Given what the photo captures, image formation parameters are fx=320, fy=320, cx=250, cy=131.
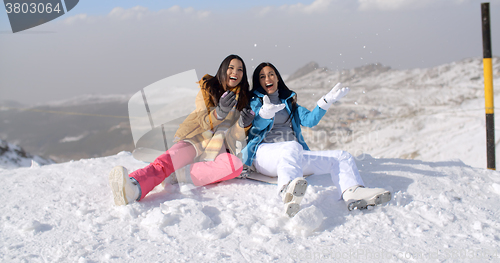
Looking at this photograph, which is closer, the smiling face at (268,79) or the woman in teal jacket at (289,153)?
the woman in teal jacket at (289,153)

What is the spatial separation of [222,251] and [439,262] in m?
1.05

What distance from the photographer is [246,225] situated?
6.10 ft

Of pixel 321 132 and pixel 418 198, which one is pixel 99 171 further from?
pixel 321 132

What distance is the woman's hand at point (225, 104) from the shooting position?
2477 mm

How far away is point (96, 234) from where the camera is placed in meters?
1.82

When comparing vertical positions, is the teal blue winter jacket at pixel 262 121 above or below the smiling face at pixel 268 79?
below

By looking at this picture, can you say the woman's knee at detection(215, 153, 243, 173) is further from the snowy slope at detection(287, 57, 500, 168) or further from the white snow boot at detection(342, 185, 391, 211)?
the snowy slope at detection(287, 57, 500, 168)

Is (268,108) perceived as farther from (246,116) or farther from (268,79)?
(268,79)

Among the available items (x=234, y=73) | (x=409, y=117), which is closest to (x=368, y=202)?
(x=234, y=73)

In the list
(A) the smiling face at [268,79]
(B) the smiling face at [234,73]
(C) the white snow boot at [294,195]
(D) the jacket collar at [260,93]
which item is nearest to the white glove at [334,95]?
(D) the jacket collar at [260,93]

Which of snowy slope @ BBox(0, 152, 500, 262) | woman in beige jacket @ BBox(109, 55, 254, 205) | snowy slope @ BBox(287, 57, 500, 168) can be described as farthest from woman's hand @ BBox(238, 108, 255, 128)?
snowy slope @ BBox(287, 57, 500, 168)

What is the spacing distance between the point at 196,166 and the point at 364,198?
122 centimetres

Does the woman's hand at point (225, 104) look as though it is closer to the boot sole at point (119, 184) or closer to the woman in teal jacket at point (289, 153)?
the woman in teal jacket at point (289, 153)

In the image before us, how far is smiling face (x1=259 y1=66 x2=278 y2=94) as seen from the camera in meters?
2.65
